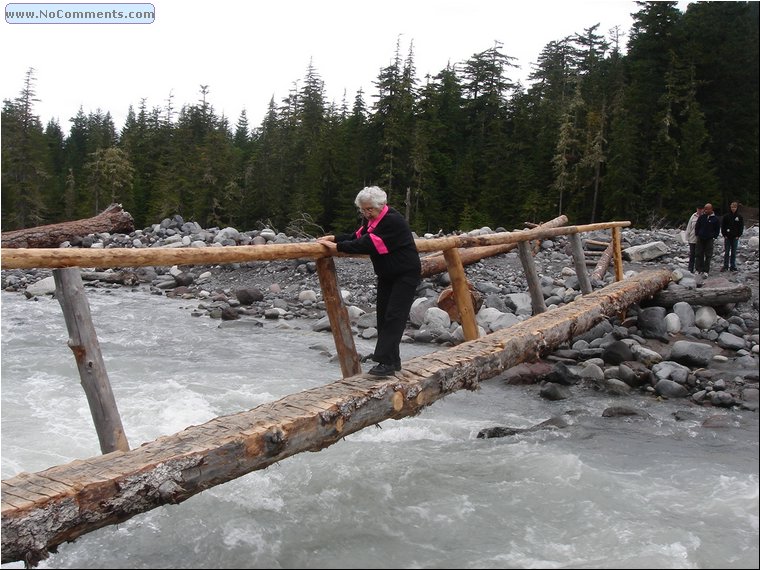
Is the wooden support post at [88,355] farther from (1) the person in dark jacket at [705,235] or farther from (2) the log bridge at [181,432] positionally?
(1) the person in dark jacket at [705,235]

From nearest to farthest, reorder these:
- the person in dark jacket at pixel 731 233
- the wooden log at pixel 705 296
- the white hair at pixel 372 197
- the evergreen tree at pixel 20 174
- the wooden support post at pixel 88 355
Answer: the wooden support post at pixel 88 355 < the white hair at pixel 372 197 < the wooden log at pixel 705 296 < the person in dark jacket at pixel 731 233 < the evergreen tree at pixel 20 174

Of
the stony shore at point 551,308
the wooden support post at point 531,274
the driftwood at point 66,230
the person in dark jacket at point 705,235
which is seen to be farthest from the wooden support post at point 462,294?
the driftwood at point 66,230

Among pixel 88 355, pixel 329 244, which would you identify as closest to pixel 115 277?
pixel 329 244

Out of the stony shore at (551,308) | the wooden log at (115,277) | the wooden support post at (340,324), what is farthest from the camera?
the wooden log at (115,277)

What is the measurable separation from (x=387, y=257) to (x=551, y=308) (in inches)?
177

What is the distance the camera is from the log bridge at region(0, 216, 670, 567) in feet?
9.19

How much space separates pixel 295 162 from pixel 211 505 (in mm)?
49557

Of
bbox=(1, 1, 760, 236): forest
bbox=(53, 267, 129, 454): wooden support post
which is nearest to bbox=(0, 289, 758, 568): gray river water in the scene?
bbox=(53, 267, 129, 454): wooden support post

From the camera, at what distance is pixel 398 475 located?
14.8 feet

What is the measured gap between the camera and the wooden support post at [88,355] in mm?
3371

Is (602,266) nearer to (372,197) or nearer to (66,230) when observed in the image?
(372,197)

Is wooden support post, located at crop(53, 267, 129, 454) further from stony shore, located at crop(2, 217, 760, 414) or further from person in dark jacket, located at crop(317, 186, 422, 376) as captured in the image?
stony shore, located at crop(2, 217, 760, 414)

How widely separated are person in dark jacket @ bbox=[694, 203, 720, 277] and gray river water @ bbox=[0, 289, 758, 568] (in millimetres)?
6304

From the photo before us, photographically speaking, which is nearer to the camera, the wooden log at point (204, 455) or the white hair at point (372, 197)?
the wooden log at point (204, 455)
